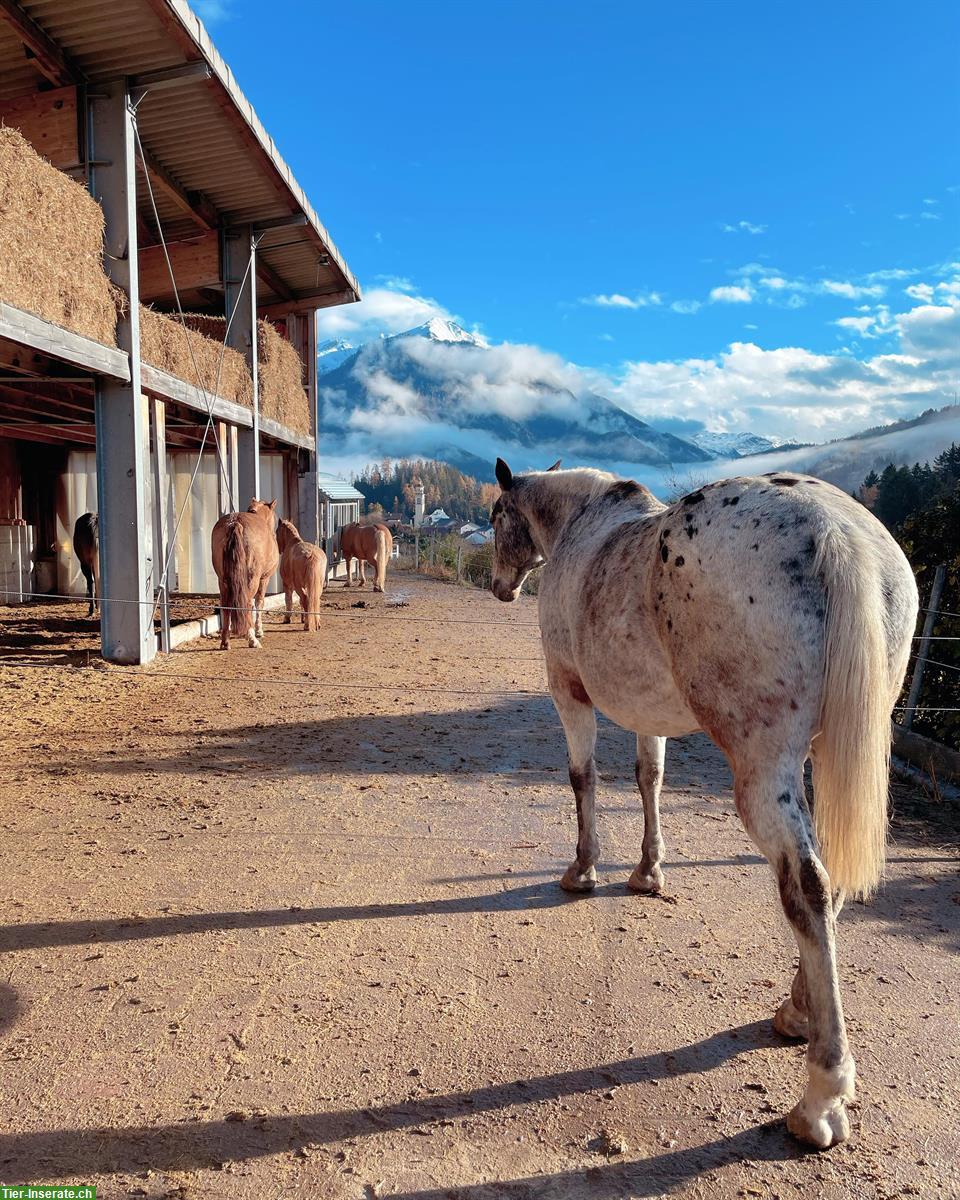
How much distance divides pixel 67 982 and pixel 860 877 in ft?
8.66

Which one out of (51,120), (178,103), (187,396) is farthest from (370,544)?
(51,120)

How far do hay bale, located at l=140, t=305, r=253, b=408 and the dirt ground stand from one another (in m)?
5.67

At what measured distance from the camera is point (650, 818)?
140 inches

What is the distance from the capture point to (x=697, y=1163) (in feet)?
6.38

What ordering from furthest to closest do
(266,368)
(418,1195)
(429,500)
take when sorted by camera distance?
1. (429,500)
2. (266,368)
3. (418,1195)

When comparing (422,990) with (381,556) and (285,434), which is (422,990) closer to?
(285,434)

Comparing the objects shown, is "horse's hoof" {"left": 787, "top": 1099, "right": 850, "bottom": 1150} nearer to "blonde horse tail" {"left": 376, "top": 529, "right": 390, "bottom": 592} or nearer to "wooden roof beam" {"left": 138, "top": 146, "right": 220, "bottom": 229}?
A: "wooden roof beam" {"left": 138, "top": 146, "right": 220, "bottom": 229}

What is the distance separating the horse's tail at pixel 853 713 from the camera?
2119mm

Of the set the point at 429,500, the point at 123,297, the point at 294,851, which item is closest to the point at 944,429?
the point at 123,297

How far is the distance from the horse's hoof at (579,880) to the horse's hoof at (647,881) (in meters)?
0.19

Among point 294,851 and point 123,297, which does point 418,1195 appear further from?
point 123,297

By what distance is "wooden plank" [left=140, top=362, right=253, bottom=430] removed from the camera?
28.6ft

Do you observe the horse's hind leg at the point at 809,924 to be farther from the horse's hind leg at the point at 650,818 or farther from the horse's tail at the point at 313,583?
the horse's tail at the point at 313,583

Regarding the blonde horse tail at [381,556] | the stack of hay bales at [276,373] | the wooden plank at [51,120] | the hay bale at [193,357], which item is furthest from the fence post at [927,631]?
the blonde horse tail at [381,556]
